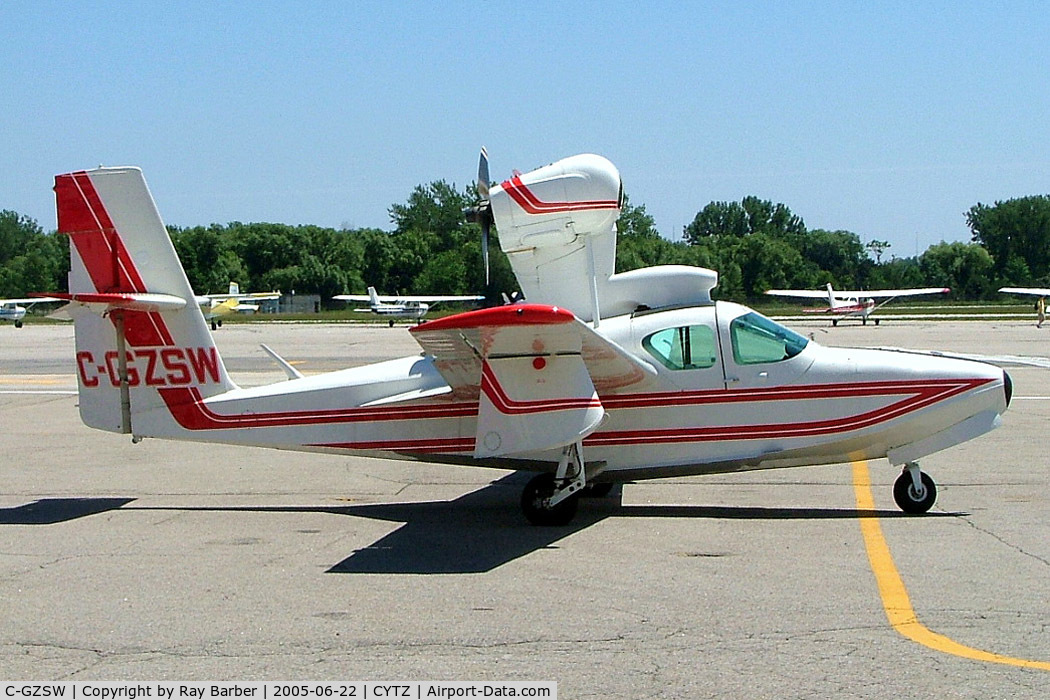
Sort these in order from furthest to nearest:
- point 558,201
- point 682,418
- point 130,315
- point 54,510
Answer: point 54,510 < point 130,315 < point 682,418 < point 558,201

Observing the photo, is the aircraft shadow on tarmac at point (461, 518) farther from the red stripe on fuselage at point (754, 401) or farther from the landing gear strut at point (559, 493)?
the red stripe on fuselage at point (754, 401)

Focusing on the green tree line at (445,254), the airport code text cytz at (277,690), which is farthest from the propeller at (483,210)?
the green tree line at (445,254)

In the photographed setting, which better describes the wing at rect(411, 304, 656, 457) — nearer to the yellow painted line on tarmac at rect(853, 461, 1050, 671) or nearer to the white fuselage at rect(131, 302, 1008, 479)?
the white fuselage at rect(131, 302, 1008, 479)

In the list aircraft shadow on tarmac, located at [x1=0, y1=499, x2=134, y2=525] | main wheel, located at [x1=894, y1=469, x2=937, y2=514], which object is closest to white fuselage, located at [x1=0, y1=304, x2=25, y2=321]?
aircraft shadow on tarmac, located at [x1=0, y1=499, x2=134, y2=525]

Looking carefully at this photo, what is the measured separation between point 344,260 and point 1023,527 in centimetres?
9426

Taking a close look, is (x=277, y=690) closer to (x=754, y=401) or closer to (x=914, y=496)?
(x=754, y=401)

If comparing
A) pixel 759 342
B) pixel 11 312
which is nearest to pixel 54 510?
pixel 759 342

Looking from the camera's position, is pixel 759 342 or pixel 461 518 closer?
pixel 759 342

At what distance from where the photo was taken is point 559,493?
9969 millimetres

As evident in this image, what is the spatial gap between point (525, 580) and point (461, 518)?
2685mm

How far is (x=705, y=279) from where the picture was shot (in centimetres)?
1100

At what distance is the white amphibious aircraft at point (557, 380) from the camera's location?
9.75 meters

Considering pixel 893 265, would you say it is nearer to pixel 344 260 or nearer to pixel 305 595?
pixel 344 260

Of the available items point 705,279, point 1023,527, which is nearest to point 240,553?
point 705,279
